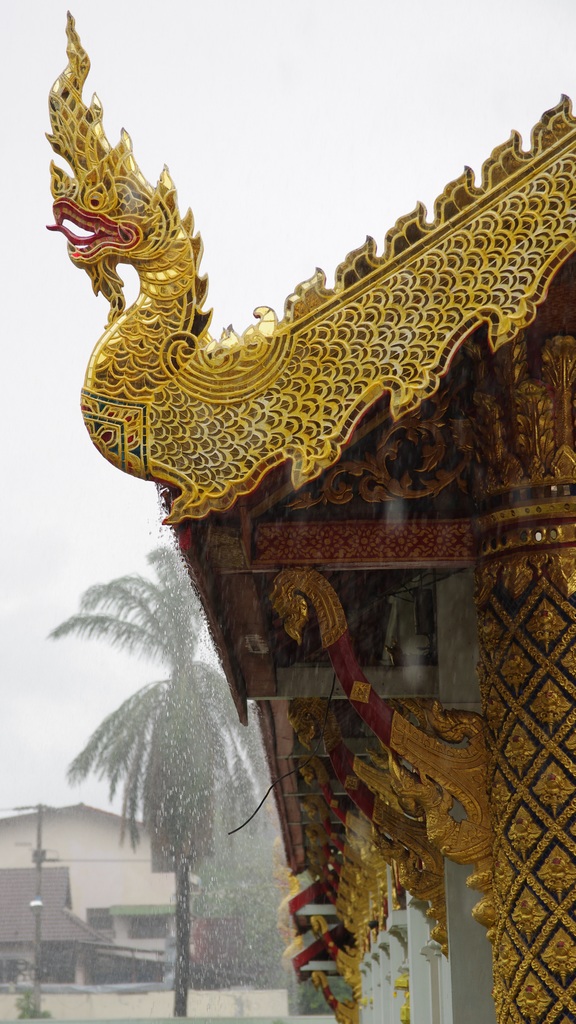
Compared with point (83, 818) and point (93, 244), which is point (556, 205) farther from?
point (83, 818)

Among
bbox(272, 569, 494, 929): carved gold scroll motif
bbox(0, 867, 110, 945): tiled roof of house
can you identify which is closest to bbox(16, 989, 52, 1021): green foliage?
bbox(0, 867, 110, 945): tiled roof of house

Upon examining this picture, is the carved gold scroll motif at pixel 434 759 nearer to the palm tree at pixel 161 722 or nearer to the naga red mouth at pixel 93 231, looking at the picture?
the naga red mouth at pixel 93 231

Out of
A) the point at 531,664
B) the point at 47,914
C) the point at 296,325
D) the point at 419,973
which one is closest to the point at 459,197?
the point at 296,325

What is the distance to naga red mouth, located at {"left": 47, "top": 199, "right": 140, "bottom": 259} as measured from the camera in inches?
127

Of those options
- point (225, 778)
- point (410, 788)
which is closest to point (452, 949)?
point (410, 788)

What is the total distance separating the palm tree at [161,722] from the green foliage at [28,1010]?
16.3m

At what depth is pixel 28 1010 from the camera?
150 feet

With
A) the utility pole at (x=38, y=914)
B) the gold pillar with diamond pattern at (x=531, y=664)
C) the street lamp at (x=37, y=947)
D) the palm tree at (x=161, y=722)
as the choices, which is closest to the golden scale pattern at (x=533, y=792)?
the gold pillar with diamond pattern at (x=531, y=664)

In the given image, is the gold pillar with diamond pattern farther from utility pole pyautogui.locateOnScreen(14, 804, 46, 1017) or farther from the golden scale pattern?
utility pole pyautogui.locateOnScreen(14, 804, 46, 1017)

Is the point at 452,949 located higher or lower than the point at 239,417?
lower

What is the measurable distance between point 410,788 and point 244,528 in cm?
78

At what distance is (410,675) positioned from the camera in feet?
15.1

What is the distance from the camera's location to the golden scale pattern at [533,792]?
3.20 m

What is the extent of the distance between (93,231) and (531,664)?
150cm
